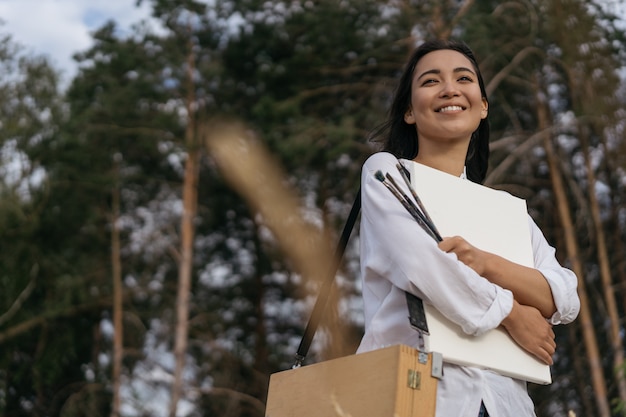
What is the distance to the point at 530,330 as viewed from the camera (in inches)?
77.6

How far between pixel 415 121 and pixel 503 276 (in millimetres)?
505

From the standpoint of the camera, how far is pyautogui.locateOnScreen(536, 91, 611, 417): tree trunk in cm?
1603

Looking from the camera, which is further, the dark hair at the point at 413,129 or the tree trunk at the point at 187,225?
the tree trunk at the point at 187,225

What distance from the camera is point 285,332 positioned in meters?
20.5

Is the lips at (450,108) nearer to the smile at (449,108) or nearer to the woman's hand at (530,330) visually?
the smile at (449,108)

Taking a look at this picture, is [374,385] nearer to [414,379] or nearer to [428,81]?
[414,379]

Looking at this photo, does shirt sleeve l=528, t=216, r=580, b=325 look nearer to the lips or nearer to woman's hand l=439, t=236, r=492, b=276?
woman's hand l=439, t=236, r=492, b=276

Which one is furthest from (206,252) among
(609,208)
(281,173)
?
(609,208)

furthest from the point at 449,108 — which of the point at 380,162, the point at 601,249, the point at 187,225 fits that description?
the point at 187,225

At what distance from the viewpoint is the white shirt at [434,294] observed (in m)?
1.86

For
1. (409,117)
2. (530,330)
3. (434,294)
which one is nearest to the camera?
(434,294)

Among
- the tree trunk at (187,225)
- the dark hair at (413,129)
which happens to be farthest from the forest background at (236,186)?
the dark hair at (413,129)

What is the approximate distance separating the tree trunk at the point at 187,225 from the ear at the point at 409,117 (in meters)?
15.6

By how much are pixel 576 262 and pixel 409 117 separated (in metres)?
15.1
